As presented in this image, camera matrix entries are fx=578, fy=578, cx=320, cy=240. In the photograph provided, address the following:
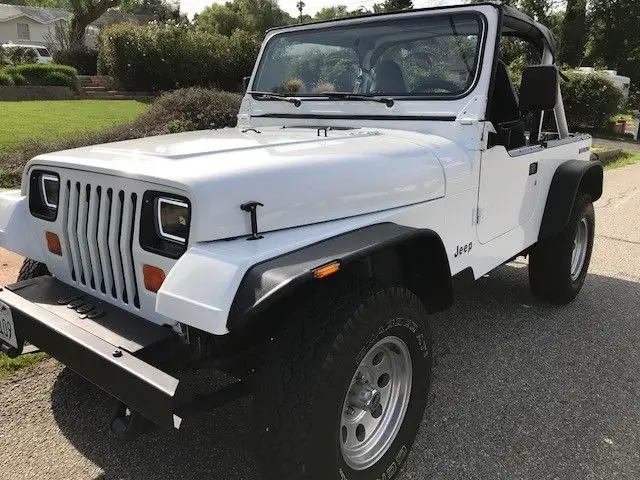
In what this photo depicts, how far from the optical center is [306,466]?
→ 196cm

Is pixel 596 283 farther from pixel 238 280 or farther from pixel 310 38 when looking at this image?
pixel 238 280

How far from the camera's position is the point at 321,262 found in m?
1.95

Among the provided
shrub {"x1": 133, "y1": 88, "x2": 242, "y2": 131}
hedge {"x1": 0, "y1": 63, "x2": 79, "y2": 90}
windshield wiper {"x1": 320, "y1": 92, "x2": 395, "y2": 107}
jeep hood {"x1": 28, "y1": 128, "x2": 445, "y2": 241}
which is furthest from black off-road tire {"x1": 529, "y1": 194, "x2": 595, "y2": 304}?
hedge {"x1": 0, "y1": 63, "x2": 79, "y2": 90}

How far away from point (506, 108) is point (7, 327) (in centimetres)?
322

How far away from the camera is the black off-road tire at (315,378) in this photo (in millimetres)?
1946

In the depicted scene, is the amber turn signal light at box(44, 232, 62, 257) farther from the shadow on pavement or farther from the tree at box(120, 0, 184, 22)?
the tree at box(120, 0, 184, 22)

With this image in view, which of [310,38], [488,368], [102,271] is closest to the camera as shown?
[102,271]

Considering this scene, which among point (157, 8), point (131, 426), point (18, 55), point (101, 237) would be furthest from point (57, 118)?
point (157, 8)

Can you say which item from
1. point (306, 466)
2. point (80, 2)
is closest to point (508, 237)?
point (306, 466)

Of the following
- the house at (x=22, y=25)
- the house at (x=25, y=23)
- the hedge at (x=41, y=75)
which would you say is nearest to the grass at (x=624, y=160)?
the hedge at (x=41, y=75)

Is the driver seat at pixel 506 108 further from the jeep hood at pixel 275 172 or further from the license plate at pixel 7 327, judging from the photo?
the license plate at pixel 7 327

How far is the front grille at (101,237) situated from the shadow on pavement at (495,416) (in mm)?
780

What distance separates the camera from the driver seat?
11.8ft

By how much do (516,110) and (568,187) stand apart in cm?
65
